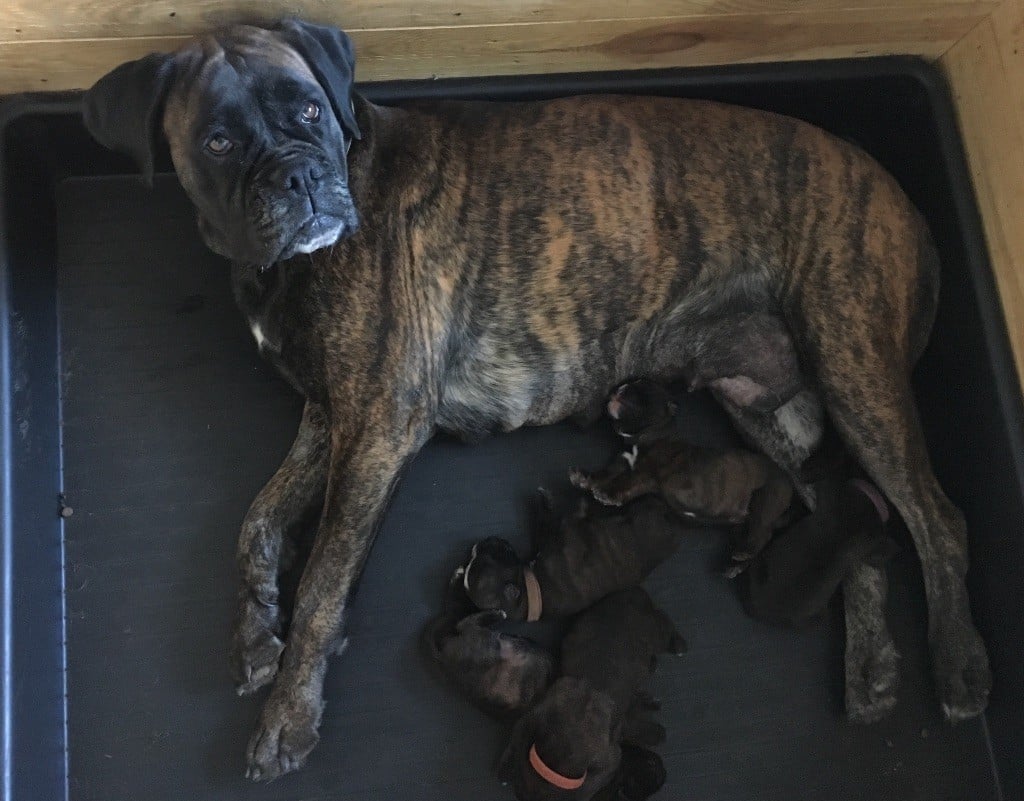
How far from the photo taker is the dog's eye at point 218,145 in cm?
169

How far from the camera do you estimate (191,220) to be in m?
2.41

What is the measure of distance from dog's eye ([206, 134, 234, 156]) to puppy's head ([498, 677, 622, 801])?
1.32m

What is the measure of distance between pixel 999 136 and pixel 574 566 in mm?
1400

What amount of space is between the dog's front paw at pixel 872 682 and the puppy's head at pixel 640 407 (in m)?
0.75

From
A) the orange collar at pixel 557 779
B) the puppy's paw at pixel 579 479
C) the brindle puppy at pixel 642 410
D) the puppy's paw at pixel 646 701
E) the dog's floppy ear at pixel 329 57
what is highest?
the dog's floppy ear at pixel 329 57

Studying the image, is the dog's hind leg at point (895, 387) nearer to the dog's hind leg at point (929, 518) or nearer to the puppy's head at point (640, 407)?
the dog's hind leg at point (929, 518)

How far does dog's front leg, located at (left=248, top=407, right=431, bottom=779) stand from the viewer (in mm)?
1934

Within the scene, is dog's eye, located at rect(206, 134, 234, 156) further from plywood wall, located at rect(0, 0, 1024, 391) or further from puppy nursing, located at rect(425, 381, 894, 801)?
puppy nursing, located at rect(425, 381, 894, 801)

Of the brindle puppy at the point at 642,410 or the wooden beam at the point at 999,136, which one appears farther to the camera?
the brindle puppy at the point at 642,410

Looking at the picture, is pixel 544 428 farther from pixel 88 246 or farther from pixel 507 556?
pixel 88 246

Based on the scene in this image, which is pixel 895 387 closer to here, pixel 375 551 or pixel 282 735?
pixel 375 551

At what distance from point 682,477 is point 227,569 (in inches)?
44.6

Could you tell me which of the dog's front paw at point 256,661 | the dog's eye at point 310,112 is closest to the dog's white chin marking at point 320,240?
the dog's eye at point 310,112

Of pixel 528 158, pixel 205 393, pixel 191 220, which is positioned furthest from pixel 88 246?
pixel 528 158
